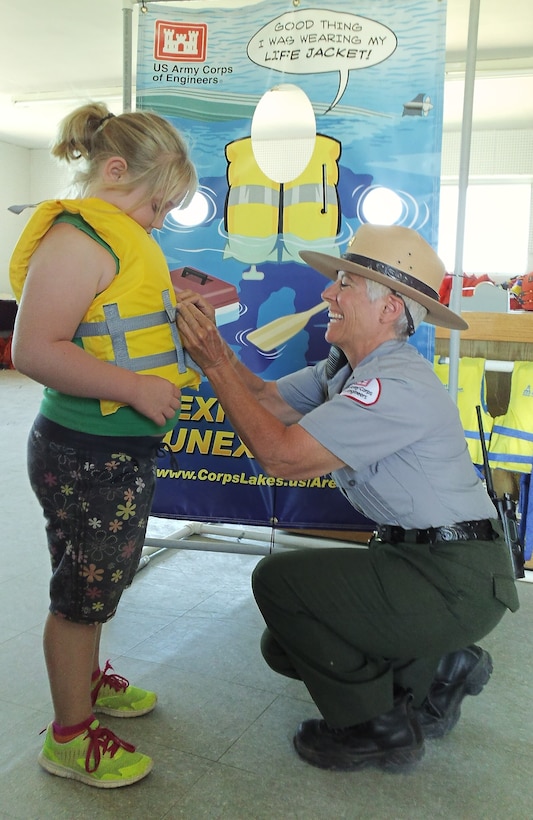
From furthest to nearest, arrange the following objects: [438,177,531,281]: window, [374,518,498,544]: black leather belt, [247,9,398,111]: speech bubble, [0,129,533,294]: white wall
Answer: [438,177,531,281]: window
[0,129,533,294]: white wall
[247,9,398,111]: speech bubble
[374,518,498,544]: black leather belt

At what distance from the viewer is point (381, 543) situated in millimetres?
1579

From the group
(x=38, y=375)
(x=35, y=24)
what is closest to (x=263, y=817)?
(x=38, y=375)

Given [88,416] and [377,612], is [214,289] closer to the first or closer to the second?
[88,416]

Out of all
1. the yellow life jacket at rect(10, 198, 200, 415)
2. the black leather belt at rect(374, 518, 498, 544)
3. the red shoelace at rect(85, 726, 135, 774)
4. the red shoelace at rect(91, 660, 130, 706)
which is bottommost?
the red shoelace at rect(91, 660, 130, 706)

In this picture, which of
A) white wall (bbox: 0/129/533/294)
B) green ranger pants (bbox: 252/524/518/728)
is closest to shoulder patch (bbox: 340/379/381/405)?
green ranger pants (bbox: 252/524/518/728)

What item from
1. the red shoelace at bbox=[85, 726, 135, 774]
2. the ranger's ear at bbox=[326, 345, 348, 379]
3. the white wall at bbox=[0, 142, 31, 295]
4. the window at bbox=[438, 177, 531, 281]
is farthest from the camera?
the white wall at bbox=[0, 142, 31, 295]

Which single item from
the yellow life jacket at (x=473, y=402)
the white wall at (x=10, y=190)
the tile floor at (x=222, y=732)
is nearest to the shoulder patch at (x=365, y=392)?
the tile floor at (x=222, y=732)

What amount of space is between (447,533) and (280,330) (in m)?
1.00

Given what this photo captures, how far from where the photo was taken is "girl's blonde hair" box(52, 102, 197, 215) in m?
1.36

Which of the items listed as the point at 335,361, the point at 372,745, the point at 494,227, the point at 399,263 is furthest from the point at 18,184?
the point at 372,745

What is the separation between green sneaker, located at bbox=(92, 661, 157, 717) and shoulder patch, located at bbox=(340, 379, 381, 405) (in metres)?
0.86

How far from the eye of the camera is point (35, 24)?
608cm

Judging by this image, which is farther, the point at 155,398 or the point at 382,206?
the point at 382,206

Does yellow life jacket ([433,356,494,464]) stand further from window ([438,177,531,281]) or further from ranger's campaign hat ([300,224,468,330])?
window ([438,177,531,281])
